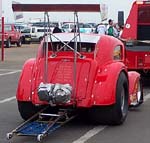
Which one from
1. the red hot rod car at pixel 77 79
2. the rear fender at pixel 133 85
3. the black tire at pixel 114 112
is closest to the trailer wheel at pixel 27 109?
Answer: the red hot rod car at pixel 77 79

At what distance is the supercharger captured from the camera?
25.8 feet

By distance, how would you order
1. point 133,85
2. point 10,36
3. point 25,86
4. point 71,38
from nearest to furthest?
point 25,86, point 71,38, point 133,85, point 10,36

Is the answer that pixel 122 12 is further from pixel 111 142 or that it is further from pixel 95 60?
pixel 111 142

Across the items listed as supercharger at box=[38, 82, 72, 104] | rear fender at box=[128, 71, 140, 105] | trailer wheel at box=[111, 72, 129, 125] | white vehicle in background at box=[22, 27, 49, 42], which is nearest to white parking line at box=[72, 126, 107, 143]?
trailer wheel at box=[111, 72, 129, 125]

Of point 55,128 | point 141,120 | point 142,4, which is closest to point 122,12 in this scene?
point 142,4

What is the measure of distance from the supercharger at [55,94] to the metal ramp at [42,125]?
25cm

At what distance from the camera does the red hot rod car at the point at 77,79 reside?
8.04m

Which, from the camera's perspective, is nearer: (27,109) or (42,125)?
(42,125)

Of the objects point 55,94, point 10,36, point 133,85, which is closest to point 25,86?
point 55,94

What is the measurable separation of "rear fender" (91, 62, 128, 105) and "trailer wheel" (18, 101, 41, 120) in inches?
41.6

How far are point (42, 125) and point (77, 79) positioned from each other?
1.07 meters

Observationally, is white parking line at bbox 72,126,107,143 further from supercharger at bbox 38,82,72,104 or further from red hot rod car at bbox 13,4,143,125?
supercharger at bbox 38,82,72,104

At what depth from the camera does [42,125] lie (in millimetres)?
7555

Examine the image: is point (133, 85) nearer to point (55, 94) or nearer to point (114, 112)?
point (114, 112)
